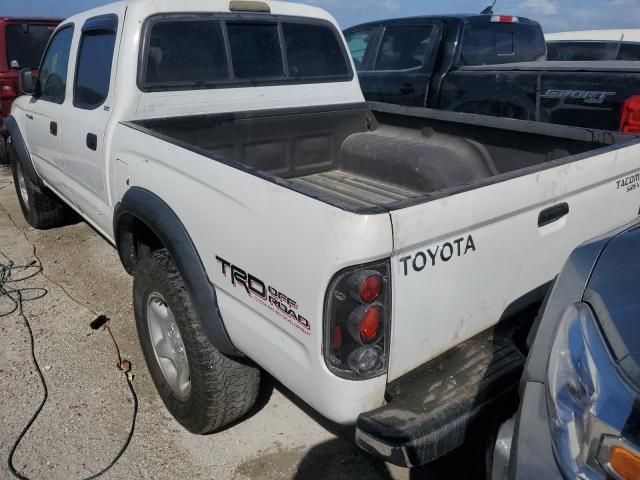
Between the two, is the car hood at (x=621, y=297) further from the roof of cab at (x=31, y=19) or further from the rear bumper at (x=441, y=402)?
the roof of cab at (x=31, y=19)

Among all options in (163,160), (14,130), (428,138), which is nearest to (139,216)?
(163,160)

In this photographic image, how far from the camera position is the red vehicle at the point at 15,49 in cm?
691

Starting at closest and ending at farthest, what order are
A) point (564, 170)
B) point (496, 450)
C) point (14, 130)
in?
point (496, 450) < point (564, 170) < point (14, 130)

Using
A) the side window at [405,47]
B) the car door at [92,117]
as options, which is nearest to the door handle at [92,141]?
the car door at [92,117]

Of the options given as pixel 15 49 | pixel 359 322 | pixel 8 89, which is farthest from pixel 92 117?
pixel 15 49

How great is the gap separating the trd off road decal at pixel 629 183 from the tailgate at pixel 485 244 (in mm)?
15

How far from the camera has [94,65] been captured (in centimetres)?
343

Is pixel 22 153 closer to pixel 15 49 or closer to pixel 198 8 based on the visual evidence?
pixel 198 8

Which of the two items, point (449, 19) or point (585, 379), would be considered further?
point (449, 19)

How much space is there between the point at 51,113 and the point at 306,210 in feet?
9.96

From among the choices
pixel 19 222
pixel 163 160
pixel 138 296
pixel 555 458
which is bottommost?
pixel 19 222

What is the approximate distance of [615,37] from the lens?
8.24 m

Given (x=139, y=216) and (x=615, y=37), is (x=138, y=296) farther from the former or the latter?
(x=615, y=37)

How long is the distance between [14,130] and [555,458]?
493cm
